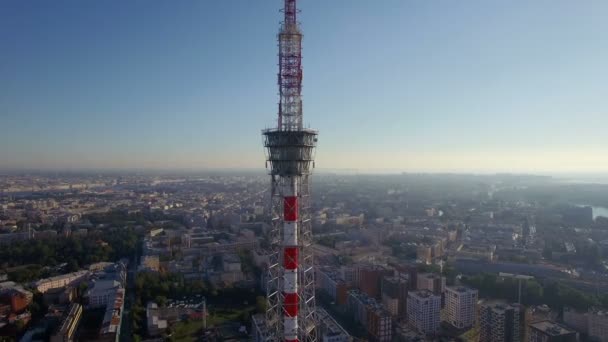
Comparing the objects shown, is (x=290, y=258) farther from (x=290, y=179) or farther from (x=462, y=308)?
(x=462, y=308)

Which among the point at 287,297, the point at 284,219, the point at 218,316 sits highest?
the point at 284,219

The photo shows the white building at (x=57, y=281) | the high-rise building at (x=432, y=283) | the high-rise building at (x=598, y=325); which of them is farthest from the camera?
the white building at (x=57, y=281)

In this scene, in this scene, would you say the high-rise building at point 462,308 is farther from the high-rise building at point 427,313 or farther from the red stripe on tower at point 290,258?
the red stripe on tower at point 290,258

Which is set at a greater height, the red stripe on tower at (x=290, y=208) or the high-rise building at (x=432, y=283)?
the red stripe on tower at (x=290, y=208)

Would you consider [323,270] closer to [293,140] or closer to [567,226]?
[293,140]

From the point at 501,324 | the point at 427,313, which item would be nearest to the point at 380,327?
the point at 427,313

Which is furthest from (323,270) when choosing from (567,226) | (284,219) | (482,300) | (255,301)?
(567,226)

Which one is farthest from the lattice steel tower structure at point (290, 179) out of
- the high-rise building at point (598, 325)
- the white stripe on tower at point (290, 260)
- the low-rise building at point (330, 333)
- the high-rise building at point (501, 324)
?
the high-rise building at point (598, 325)

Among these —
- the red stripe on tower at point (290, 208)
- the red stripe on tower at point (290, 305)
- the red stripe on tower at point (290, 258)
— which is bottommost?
the red stripe on tower at point (290, 305)
